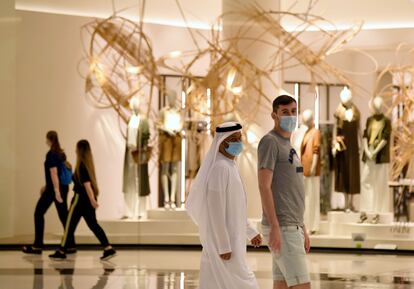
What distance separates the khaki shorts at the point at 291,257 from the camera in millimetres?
6805

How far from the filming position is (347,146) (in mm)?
16297

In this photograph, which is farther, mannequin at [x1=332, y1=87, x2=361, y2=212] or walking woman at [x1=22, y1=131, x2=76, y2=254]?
mannequin at [x1=332, y1=87, x2=361, y2=212]

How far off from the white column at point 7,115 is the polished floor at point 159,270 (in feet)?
2.04

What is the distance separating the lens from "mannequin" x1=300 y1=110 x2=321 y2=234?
16.0m

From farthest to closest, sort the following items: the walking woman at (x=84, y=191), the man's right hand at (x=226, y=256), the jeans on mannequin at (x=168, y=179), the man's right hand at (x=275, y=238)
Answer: the jeans on mannequin at (x=168, y=179) → the walking woman at (x=84, y=191) → the man's right hand at (x=226, y=256) → the man's right hand at (x=275, y=238)

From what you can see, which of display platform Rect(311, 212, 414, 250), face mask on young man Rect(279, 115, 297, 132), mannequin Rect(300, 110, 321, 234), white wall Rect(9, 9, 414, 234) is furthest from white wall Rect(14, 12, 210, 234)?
face mask on young man Rect(279, 115, 297, 132)

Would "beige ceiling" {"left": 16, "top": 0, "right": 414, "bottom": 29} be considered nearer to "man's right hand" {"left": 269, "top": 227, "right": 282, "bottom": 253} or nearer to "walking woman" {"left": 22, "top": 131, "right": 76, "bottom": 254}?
"walking woman" {"left": 22, "top": 131, "right": 76, "bottom": 254}

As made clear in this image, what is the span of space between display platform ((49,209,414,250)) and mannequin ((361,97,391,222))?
0.31m

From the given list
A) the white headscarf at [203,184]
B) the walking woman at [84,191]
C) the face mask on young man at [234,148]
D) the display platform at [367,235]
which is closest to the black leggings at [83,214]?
the walking woman at [84,191]

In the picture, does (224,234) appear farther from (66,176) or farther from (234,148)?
(66,176)

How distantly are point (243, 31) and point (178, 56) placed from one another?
1.19 metres

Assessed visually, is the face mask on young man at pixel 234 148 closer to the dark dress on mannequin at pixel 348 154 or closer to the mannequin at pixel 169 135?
the mannequin at pixel 169 135

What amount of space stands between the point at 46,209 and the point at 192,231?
2563mm

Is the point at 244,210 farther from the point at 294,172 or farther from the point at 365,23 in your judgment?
the point at 365,23
